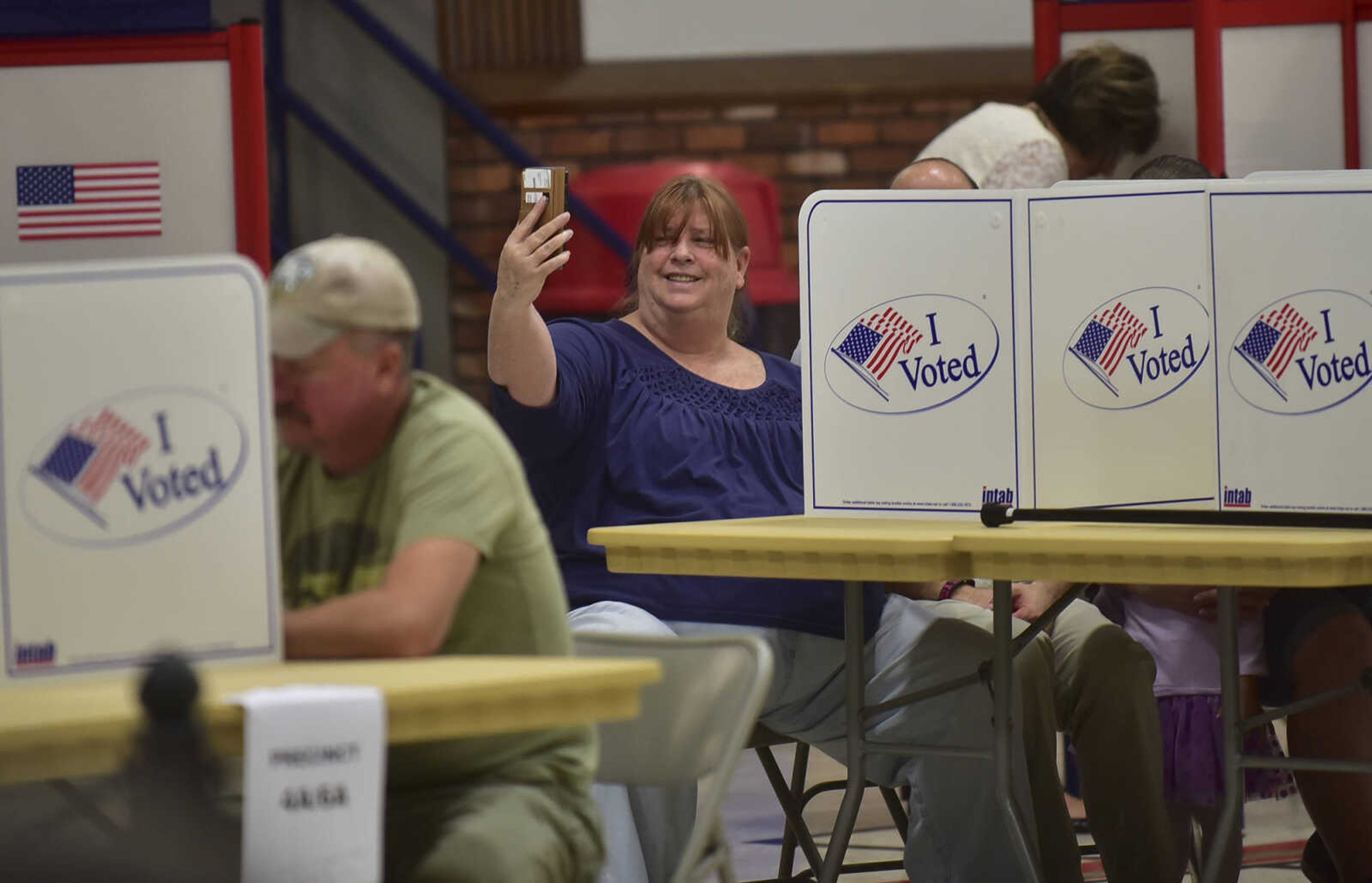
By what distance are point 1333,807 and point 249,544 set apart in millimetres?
1969

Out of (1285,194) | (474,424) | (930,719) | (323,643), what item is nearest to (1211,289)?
(1285,194)

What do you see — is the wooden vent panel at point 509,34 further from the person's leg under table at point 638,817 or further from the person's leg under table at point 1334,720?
the person's leg under table at point 1334,720

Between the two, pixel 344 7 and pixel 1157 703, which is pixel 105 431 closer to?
pixel 1157 703

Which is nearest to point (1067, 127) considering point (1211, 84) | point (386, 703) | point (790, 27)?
point (1211, 84)

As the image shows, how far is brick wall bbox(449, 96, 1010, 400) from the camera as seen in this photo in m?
7.20

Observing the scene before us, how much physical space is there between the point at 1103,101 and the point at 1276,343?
1.90 meters

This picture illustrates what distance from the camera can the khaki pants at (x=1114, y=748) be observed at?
3.04 metres

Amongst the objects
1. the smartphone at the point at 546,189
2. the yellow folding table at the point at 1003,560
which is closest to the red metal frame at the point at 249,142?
the smartphone at the point at 546,189

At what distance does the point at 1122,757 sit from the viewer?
3045mm

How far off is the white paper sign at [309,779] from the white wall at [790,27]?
19.1 feet

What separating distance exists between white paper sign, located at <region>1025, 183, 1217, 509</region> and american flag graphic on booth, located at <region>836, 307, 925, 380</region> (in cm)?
19

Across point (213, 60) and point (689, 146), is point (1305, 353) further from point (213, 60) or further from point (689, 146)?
point (689, 146)

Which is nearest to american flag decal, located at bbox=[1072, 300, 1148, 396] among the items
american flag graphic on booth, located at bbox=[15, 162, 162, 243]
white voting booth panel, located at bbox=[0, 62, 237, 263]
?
white voting booth panel, located at bbox=[0, 62, 237, 263]

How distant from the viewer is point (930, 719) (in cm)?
307
